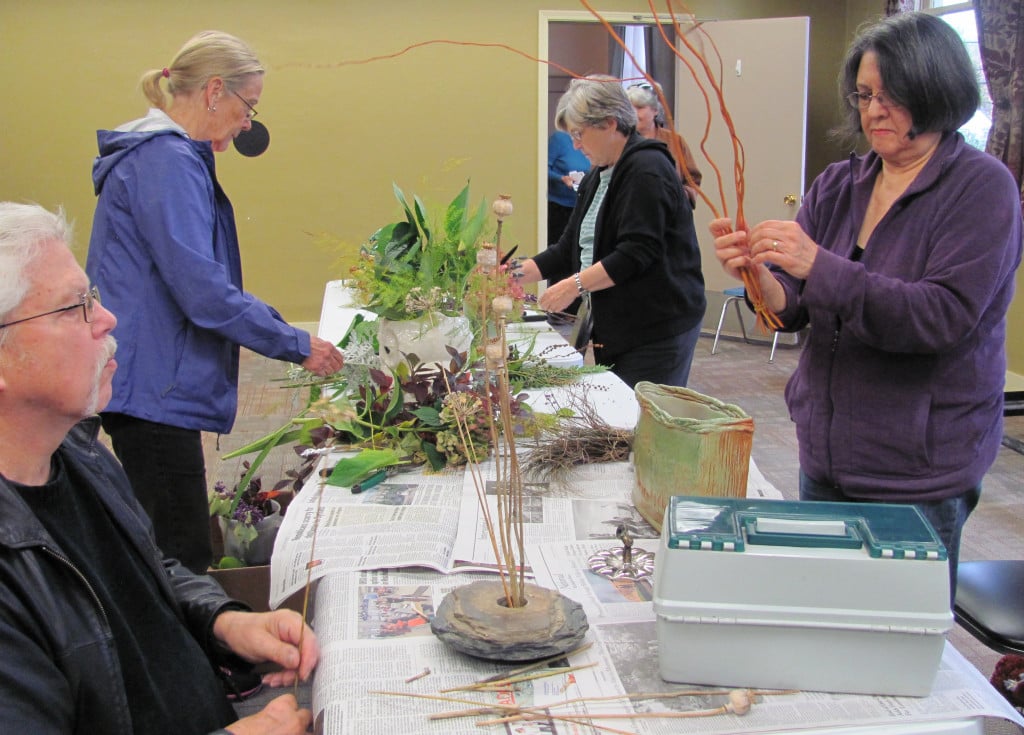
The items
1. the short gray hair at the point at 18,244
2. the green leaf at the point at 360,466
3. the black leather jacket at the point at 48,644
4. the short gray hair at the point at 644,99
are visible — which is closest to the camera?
the black leather jacket at the point at 48,644

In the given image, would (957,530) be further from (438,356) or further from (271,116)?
(271,116)

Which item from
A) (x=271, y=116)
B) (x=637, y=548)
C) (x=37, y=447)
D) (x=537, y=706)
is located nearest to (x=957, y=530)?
(x=637, y=548)

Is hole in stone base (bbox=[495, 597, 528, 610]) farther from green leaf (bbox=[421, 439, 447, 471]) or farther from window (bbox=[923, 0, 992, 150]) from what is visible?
window (bbox=[923, 0, 992, 150])

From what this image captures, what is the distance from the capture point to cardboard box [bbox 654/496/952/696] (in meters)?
0.99

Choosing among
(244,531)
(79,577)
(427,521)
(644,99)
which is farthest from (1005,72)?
(79,577)

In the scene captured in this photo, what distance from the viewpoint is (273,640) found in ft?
4.26

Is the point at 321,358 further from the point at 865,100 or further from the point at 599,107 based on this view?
the point at 865,100

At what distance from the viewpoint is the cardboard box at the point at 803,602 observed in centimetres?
99

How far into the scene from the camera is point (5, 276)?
3.68ft

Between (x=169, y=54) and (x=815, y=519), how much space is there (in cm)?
653

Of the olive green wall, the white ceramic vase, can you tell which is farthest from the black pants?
the olive green wall

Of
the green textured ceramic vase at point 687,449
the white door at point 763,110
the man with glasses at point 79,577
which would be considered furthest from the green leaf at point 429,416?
the white door at point 763,110

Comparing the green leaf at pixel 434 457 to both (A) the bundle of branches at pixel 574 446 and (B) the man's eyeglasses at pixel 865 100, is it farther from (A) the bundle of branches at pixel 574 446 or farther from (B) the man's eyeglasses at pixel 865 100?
(B) the man's eyeglasses at pixel 865 100

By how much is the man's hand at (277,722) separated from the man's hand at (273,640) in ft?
0.18
